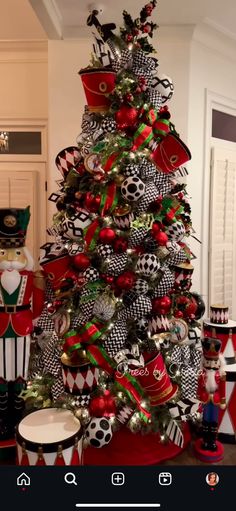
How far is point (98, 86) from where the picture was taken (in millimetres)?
1858

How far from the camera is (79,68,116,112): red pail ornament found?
1.84 m

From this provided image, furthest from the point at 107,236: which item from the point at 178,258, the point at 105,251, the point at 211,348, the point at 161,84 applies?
the point at 161,84

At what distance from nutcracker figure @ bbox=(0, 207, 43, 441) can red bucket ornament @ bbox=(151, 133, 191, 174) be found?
0.65 metres

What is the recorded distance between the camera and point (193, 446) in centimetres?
196

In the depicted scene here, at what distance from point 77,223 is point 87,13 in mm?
1689

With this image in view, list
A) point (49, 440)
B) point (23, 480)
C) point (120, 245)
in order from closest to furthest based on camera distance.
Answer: point (23, 480) < point (49, 440) < point (120, 245)


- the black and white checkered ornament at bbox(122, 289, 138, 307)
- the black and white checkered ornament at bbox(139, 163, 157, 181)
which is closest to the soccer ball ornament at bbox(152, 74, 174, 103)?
the black and white checkered ornament at bbox(139, 163, 157, 181)

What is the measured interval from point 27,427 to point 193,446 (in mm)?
852

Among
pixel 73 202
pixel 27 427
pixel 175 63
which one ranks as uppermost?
pixel 175 63

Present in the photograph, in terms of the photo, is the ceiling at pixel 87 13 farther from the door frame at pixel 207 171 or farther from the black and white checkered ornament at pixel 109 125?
the black and white checkered ornament at pixel 109 125

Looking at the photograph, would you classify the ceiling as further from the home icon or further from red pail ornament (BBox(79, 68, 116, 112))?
the home icon

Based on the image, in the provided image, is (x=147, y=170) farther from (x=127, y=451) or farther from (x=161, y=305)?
(x=127, y=451)

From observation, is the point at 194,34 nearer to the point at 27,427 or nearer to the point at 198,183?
the point at 198,183

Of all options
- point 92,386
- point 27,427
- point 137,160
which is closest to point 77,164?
point 137,160
